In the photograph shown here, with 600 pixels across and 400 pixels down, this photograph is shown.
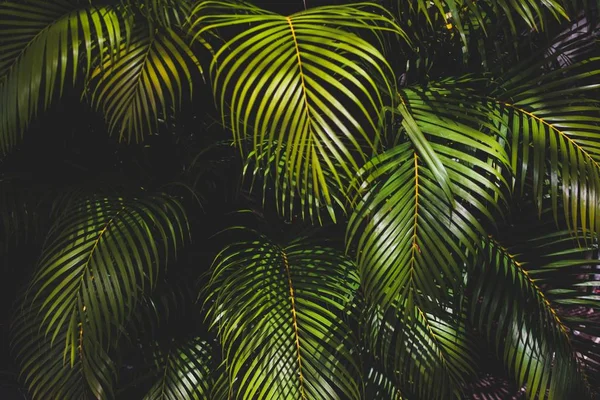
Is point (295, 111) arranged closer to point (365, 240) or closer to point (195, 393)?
point (365, 240)

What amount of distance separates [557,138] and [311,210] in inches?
23.8

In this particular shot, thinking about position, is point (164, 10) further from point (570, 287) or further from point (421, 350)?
point (570, 287)

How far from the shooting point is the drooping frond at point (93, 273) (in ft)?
5.20

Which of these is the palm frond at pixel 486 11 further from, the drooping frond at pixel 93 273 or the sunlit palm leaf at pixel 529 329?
the drooping frond at pixel 93 273

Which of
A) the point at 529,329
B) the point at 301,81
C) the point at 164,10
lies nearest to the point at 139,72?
the point at 164,10

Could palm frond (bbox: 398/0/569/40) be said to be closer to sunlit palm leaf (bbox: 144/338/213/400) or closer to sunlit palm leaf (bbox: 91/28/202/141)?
sunlit palm leaf (bbox: 91/28/202/141)

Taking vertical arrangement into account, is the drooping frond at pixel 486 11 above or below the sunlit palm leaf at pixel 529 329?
above

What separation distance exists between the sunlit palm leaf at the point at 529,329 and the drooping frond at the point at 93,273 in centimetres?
76

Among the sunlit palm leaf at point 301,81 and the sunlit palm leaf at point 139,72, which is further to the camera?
the sunlit palm leaf at point 139,72

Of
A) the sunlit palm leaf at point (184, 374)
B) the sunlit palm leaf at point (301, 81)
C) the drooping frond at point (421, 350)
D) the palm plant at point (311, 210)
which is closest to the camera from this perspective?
the sunlit palm leaf at point (301, 81)

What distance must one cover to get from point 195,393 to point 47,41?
2.97ft

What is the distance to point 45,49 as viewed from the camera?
1.66 meters

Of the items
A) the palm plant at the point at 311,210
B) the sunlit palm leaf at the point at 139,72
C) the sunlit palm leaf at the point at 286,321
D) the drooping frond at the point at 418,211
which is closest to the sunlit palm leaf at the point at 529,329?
the palm plant at the point at 311,210

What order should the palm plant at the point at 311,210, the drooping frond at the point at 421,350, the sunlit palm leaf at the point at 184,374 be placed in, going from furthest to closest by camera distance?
the sunlit palm leaf at the point at 184,374, the drooping frond at the point at 421,350, the palm plant at the point at 311,210
